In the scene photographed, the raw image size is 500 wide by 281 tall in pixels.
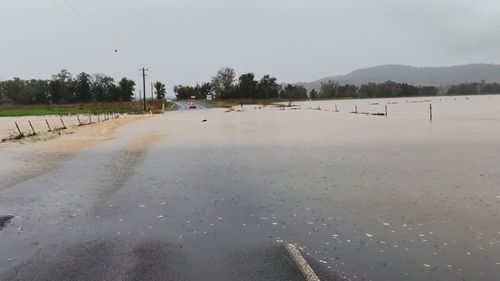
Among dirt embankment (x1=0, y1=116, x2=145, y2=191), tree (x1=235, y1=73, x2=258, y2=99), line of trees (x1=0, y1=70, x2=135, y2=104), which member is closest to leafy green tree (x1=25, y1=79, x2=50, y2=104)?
line of trees (x1=0, y1=70, x2=135, y2=104)

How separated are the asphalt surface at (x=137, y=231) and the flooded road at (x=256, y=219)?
27 mm

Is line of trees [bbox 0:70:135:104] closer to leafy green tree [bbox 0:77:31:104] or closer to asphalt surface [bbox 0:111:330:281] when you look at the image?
leafy green tree [bbox 0:77:31:104]

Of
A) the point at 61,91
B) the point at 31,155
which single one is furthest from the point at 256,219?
the point at 61,91

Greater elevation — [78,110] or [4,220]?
[78,110]

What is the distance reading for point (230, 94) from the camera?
19762cm

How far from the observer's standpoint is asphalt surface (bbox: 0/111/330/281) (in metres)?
6.87

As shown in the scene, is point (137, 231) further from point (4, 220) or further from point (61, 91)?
point (61, 91)

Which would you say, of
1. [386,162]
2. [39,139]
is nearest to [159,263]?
[386,162]

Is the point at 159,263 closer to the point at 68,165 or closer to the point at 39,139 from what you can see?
the point at 68,165

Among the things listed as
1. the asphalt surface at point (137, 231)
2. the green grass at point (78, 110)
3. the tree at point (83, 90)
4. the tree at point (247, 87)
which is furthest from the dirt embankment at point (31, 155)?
the tree at point (247, 87)

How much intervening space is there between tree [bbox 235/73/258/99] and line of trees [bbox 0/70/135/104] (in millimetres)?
40641

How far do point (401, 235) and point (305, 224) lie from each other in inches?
68.4

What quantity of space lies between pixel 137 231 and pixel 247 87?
185 m

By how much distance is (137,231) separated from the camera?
29.8ft
